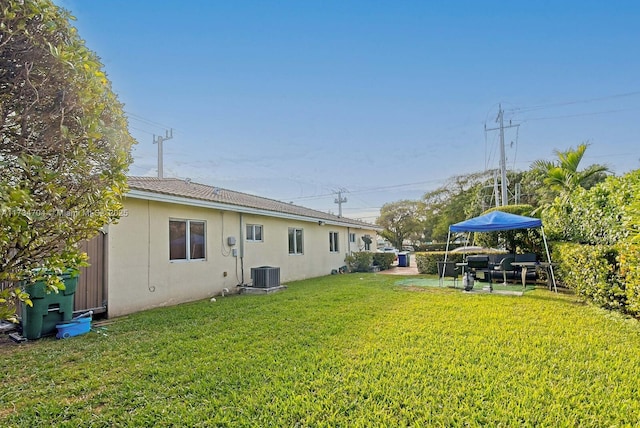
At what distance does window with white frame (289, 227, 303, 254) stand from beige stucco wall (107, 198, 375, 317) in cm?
38

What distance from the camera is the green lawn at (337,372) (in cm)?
313

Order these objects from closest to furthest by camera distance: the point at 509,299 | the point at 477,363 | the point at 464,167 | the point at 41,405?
the point at 41,405, the point at 477,363, the point at 509,299, the point at 464,167

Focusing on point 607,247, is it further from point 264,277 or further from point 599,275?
point 264,277

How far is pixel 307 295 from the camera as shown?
383 inches

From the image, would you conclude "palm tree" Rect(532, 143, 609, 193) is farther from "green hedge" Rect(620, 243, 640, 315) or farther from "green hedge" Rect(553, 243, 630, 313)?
"green hedge" Rect(620, 243, 640, 315)

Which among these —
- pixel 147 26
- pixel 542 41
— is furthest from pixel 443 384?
pixel 542 41

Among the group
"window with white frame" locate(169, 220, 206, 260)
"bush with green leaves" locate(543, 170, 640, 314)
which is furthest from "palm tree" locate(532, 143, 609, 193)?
"window with white frame" locate(169, 220, 206, 260)

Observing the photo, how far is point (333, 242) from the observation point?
18.3 metres

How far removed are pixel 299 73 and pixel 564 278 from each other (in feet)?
36.9

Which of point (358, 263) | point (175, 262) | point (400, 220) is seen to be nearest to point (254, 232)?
point (175, 262)

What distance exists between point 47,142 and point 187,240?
7878 mm

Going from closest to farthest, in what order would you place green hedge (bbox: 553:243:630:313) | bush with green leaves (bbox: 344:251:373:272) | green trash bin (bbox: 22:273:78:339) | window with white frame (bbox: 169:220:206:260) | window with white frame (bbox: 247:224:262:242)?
1. green trash bin (bbox: 22:273:78:339)
2. green hedge (bbox: 553:243:630:313)
3. window with white frame (bbox: 169:220:206:260)
4. window with white frame (bbox: 247:224:262:242)
5. bush with green leaves (bbox: 344:251:373:272)

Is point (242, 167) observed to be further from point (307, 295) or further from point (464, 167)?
point (464, 167)

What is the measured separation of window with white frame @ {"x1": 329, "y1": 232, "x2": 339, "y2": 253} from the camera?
18.0 metres
